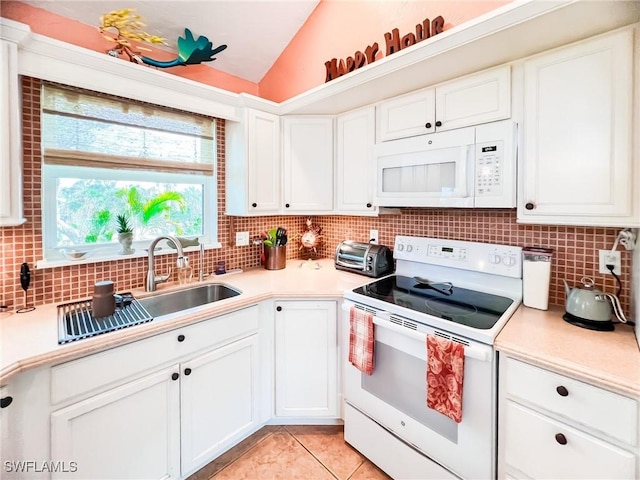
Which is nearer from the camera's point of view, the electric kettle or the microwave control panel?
the electric kettle

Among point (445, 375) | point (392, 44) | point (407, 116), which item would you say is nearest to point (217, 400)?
point (445, 375)

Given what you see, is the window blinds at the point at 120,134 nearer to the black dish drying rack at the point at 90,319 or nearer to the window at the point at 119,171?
the window at the point at 119,171

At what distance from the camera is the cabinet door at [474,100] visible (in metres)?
1.40

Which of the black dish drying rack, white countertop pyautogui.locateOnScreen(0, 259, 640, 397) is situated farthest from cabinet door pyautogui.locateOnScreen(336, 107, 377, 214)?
the black dish drying rack

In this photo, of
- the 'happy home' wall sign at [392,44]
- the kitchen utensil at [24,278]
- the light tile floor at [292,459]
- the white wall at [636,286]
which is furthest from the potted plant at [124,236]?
the white wall at [636,286]

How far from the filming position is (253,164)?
2094 millimetres

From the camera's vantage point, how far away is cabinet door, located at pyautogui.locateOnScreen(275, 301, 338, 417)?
1.79 meters

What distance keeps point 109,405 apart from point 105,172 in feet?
4.19

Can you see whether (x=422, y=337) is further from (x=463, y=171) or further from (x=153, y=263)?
(x=153, y=263)

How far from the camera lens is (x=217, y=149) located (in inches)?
85.4

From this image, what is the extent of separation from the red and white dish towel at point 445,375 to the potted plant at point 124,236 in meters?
1.78

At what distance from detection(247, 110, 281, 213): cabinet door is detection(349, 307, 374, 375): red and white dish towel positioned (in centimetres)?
106

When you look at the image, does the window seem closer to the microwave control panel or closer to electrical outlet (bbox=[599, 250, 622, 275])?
the microwave control panel

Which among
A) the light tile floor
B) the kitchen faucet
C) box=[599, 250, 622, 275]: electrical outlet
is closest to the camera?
box=[599, 250, 622, 275]: electrical outlet
